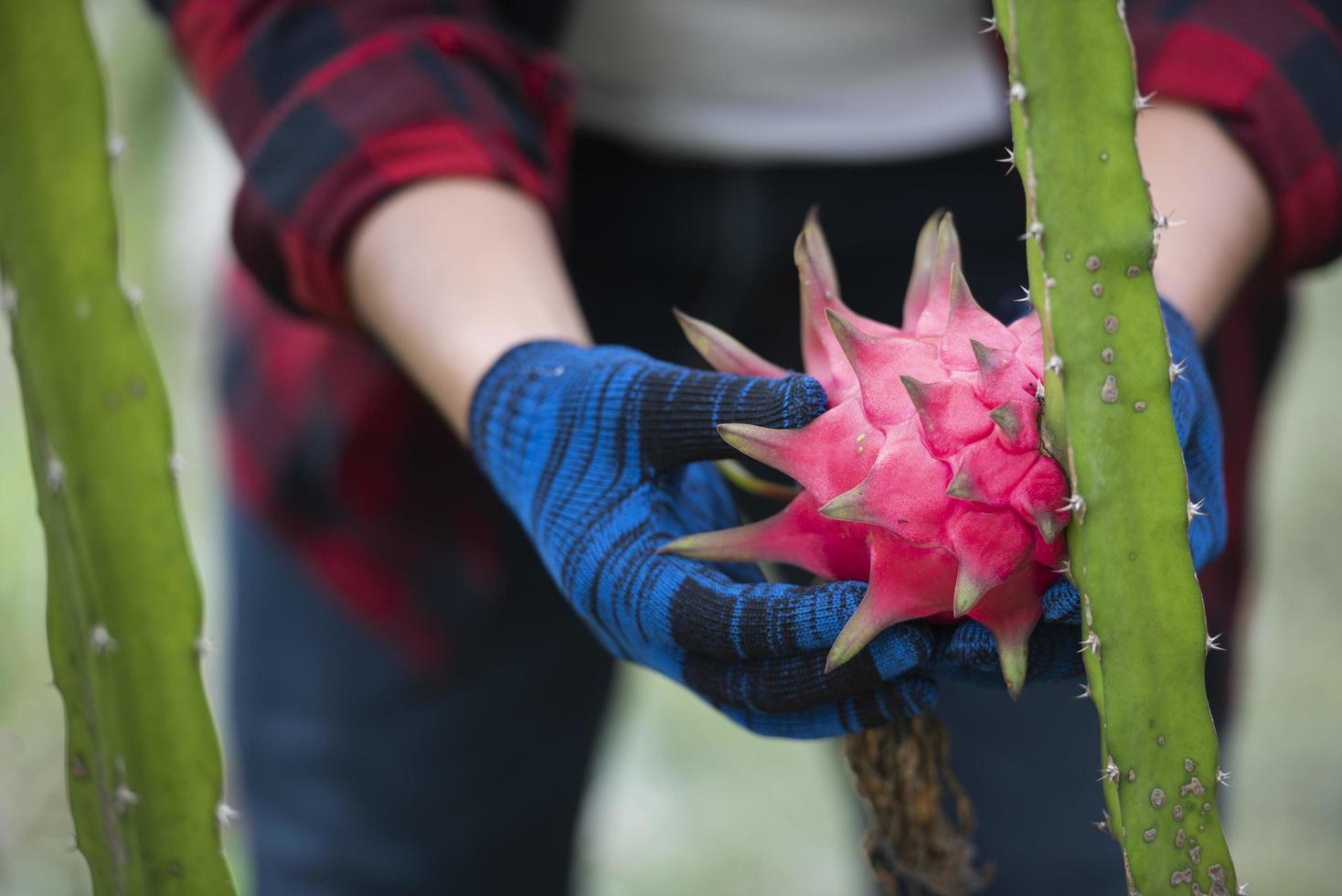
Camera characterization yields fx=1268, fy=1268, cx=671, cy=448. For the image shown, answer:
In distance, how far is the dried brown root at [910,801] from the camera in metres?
0.58

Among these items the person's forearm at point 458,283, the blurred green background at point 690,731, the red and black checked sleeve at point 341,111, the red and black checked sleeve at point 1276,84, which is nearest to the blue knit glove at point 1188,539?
the red and black checked sleeve at point 1276,84

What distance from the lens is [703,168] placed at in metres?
0.93

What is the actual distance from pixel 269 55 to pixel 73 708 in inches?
16.7

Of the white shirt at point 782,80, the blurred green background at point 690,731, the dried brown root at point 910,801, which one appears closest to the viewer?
the dried brown root at point 910,801

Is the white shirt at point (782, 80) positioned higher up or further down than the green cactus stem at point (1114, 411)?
higher up

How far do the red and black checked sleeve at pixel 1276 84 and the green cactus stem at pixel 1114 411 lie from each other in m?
0.27

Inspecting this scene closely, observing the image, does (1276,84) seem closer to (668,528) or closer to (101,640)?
(668,528)

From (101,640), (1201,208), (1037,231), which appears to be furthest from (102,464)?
(1201,208)

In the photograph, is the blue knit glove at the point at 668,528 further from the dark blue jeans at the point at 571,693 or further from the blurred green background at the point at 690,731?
the blurred green background at the point at 690,731

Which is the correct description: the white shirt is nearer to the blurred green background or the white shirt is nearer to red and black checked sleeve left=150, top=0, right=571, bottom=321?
red and black checked sleeve left=150, top=0, right=571, bottom=321

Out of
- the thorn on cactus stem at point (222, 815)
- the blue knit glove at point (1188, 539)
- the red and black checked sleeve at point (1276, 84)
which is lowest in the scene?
the thorn on cactus stem at point (222, 815)

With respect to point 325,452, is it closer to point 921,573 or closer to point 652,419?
point 652,419

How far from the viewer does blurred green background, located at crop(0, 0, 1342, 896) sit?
146 cm

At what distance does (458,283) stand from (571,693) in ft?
1.62
